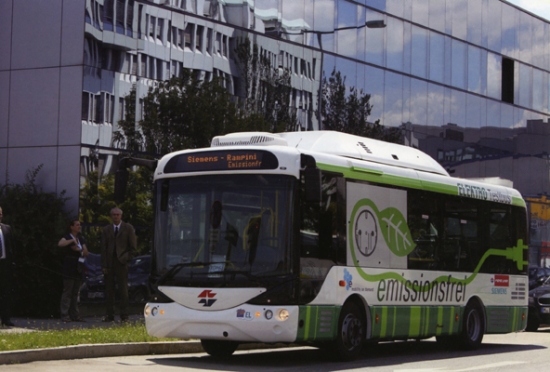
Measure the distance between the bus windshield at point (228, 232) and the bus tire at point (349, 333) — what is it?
1385 millimetres

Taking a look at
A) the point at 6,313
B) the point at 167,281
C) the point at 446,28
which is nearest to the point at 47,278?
the point at 6,313

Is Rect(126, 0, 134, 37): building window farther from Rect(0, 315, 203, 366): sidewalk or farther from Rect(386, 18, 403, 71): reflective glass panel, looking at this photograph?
Rect(386, 18, 403, 71): reflective glass panel

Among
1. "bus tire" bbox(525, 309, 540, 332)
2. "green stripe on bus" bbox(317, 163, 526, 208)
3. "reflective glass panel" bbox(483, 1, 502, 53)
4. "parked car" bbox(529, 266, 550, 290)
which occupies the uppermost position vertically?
"reflective glass panel" bbox(483, 1, 502, 53)

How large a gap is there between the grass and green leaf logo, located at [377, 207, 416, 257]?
358 cm

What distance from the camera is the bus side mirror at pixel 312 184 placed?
1300 cm

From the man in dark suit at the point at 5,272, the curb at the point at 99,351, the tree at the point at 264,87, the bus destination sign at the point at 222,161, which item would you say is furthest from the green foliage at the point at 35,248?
the bus destination sign at the point at 222,161

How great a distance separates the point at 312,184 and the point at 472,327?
5997 millimetres

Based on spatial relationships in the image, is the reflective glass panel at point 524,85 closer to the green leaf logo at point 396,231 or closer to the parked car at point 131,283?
the parked car at point 131,283

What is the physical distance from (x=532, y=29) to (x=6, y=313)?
29.6 m

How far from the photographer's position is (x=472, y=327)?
58.3 ft

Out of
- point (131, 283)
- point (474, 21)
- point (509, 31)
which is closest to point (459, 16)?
point (474, 21)

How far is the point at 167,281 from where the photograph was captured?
13789mm

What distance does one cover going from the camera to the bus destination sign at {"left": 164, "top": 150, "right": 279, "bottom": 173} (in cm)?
1363

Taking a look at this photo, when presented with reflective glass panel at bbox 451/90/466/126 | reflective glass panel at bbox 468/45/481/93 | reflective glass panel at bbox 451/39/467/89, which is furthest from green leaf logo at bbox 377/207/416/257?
reflective glass panel at bbox 468/45/481/93
